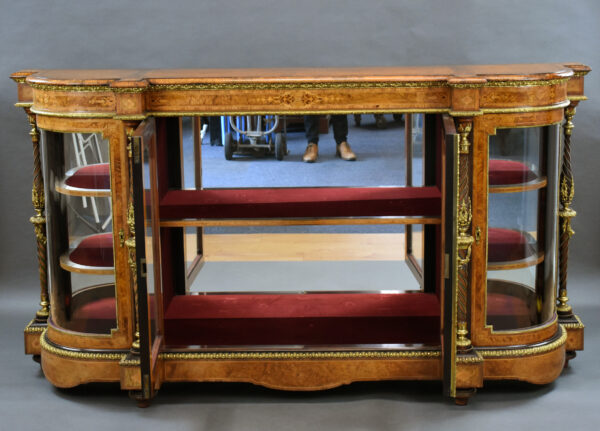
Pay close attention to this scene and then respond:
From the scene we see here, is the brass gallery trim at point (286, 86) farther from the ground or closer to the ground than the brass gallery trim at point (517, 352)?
farther from the ground

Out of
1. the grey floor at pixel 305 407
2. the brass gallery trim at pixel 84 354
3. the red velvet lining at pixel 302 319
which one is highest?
the red velvet lining at pixel 302 319

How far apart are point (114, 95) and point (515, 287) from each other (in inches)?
64.4

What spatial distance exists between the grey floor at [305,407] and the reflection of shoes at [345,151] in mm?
983

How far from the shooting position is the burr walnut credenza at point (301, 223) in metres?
3.65

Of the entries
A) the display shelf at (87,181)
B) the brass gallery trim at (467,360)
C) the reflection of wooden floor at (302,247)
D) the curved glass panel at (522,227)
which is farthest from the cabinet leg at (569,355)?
the display shelf at (87,181)

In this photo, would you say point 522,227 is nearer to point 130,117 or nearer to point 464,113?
point 464,113

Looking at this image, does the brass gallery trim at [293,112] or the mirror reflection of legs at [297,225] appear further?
the mirror reflection of legs at [297,225]

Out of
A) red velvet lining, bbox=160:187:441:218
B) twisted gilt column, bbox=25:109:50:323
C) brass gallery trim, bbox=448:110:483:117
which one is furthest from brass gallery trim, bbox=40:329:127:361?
brass gallery trim, bbox=448:110:483:117

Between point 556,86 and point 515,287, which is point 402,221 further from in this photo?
point 556,86

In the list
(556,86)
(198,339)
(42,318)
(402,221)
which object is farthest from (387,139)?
(42,318)

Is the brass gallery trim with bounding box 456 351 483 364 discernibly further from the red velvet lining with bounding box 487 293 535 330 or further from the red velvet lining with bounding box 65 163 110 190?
the red velvet lining with bounding box 65 163 110 190

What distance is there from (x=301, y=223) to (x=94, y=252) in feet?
2.58

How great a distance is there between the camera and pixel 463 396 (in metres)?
3.82

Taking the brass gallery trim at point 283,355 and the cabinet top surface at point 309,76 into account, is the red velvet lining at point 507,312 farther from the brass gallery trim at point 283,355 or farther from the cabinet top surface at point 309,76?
the cabinet top surface at point 309,76
